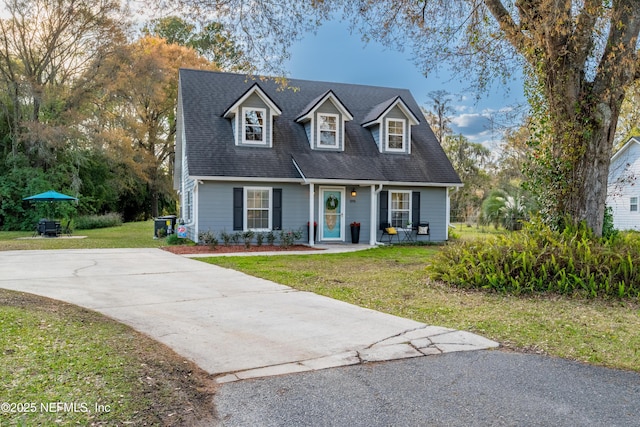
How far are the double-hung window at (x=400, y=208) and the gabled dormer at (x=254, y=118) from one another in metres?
5.07

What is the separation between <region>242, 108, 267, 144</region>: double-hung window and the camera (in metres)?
16.6

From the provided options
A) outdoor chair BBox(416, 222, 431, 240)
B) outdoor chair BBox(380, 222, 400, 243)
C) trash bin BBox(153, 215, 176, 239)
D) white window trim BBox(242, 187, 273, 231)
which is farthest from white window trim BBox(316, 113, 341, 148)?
trash bin BBox(153, 215, 176, 239)

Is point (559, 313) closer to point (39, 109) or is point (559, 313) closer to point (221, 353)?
point (221, 353)

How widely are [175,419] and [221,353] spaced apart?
136cm

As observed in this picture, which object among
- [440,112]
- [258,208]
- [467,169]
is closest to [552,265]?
[258,208]

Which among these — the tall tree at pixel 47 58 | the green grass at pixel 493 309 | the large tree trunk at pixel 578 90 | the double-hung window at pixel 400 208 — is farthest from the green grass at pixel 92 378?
the tall tree at pixel 47 58

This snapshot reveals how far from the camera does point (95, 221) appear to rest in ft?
87.0

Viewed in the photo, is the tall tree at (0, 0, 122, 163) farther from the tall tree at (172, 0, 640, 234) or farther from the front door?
the tall tree at (172, 0, 640, 234)

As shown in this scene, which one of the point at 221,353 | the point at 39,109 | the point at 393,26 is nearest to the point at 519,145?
the point at 393,26

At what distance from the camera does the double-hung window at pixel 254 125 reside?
16.6 metres

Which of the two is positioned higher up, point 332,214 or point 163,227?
point 332,214

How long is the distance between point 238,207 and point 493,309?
10813 mm

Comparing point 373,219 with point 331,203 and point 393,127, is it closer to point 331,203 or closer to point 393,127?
point 331,203

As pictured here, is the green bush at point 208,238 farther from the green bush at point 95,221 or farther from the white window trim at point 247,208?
the green bush at point 95,221
